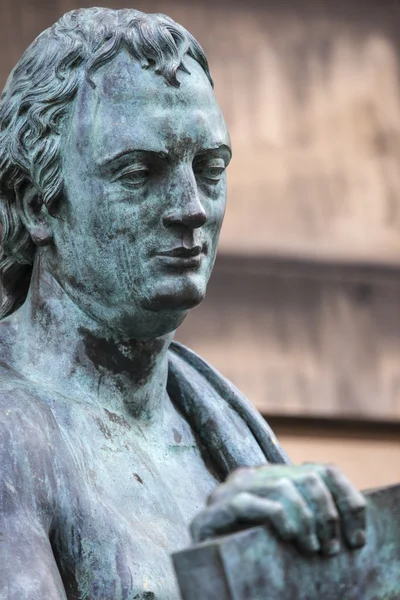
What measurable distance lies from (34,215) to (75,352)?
217 mm

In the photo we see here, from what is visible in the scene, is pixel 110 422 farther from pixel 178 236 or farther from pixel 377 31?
pixel 377 31

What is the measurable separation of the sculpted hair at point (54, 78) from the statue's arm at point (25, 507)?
36 cm

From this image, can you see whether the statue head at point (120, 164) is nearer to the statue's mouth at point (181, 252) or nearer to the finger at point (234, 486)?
the statue's mouth at point (181, 252)

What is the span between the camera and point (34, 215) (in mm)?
3150

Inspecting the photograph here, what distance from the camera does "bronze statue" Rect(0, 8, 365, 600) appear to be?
292cm

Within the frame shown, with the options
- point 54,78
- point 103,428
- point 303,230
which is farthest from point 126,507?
point 303,230

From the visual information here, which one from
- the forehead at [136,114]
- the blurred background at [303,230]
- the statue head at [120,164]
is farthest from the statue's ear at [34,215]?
the blurred background at [303,230]

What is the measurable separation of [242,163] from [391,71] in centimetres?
62

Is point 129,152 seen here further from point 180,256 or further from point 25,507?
point 25,507

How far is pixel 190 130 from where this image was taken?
3053 millimetres

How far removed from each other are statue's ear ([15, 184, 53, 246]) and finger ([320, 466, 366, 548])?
75 cm

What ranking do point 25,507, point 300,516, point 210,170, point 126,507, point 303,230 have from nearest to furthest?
1. point 300,516
2. point 25,507
3. point 126,507
4. point 210,170
5. point 303,230

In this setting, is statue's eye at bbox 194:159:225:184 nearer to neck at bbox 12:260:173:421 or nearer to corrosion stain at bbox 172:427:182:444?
neck at bbox 12:260:173:421

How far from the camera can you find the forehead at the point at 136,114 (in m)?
3.03
